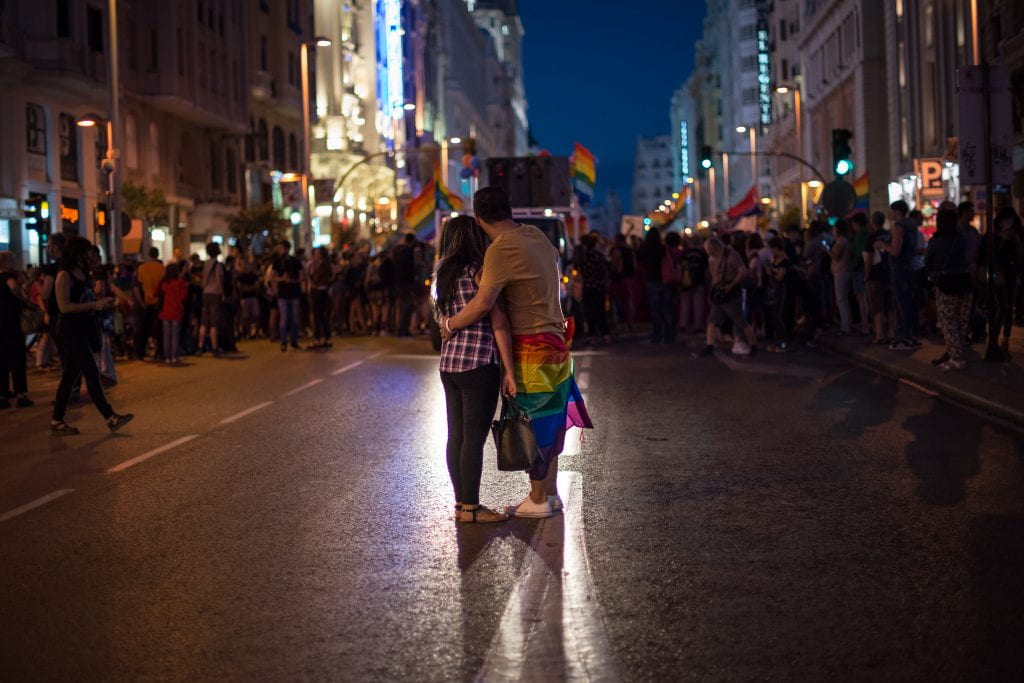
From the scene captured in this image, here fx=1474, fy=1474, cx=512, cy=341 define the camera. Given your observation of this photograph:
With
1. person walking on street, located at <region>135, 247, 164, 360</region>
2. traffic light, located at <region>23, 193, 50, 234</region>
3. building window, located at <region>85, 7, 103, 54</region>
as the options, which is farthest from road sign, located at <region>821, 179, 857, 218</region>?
building window, located at <region>85, 7, 103, 54</region>

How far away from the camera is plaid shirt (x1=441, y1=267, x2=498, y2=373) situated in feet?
25.6

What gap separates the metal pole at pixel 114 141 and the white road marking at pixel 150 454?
58.8ft

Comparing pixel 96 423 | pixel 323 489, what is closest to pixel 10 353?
pixel 96 423

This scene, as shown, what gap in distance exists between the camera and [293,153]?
215 feet

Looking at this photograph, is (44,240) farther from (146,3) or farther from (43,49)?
(146,3)

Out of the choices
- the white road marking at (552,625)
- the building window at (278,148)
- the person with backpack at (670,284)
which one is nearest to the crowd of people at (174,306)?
the person with backpack at (670,284)

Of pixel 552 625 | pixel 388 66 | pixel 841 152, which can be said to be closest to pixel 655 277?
pixel 841 152

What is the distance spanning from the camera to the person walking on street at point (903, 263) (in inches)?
738

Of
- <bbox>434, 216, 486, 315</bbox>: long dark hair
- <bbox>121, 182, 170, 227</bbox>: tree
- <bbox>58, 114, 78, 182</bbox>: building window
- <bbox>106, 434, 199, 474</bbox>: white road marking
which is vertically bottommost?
<bbox>106, 434, 199, 474</bbox>: white road marking

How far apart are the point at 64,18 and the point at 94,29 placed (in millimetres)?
2608

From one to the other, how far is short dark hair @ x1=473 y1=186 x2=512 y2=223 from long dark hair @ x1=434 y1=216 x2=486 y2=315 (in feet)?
0.29

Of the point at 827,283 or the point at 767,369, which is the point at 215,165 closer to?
the point at 827,283

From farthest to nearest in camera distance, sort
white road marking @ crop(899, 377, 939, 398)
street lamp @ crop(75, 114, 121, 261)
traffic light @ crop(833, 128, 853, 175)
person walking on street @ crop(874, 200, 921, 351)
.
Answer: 1. street lamp @ crop(75, 114, 121, 261)
2. traffic light @ crop(833, 128, 853, 175)
3. person walking on street @ crop(874, 200, 921, 351)
4. white road marking @ crop(899, 377, 939, 398)

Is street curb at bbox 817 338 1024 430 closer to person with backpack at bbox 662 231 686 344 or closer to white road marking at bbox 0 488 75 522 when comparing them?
person with backpack at bbox 662 231 686 344
